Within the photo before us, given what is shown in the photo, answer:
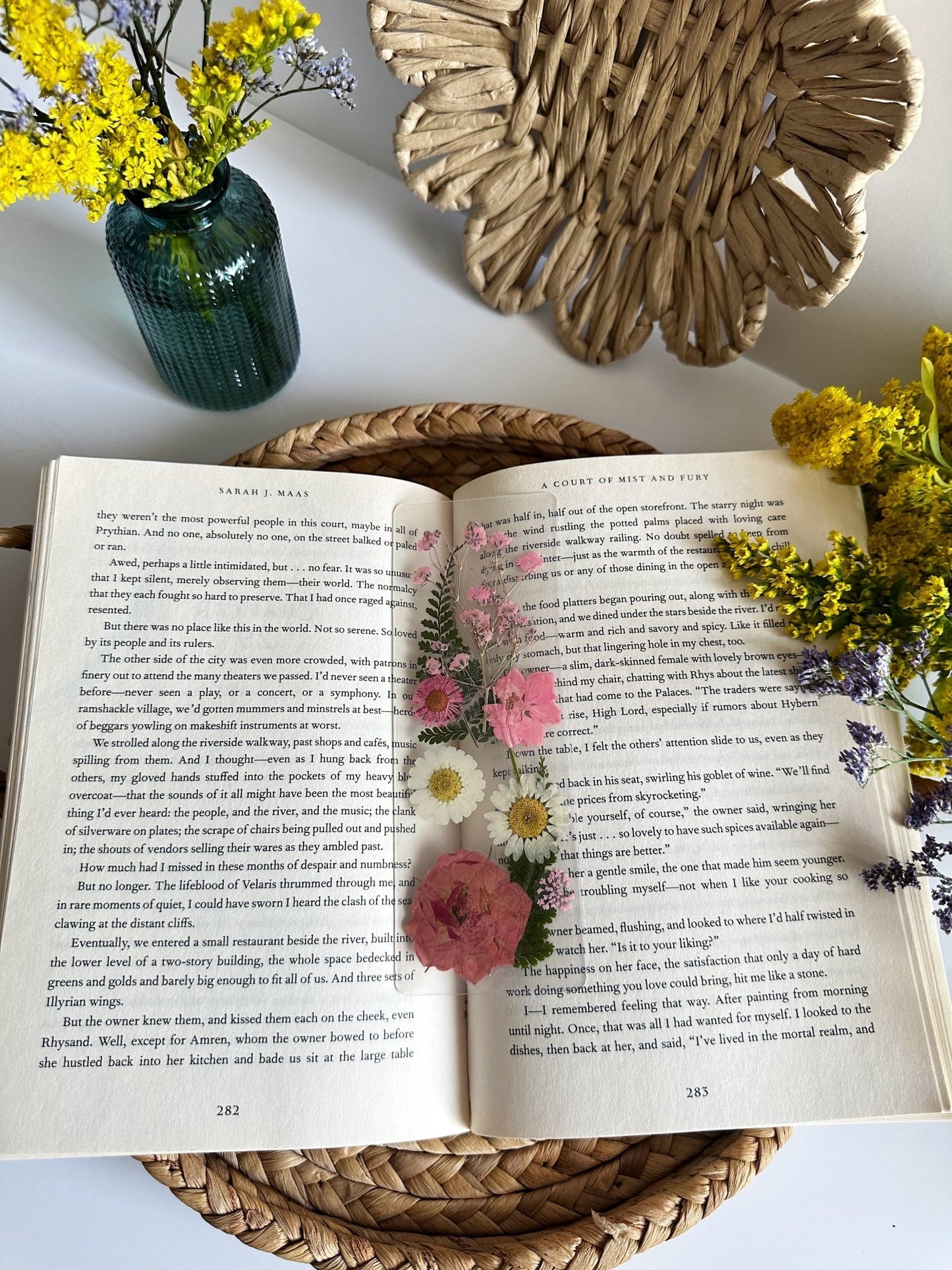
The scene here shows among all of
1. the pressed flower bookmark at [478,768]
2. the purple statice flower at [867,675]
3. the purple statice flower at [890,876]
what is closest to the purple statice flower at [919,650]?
the purple statice flower at [867,675]

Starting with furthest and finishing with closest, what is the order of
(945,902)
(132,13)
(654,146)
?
(654,146), (945,902), (132,13)

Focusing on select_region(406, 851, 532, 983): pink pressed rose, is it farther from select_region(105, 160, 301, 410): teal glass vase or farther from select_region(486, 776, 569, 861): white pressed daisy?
select_region(105, 160, 301, 410): teal glass vase

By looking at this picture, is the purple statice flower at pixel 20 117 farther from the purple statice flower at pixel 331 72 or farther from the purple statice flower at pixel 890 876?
the purple statice flower at pixel 890 876

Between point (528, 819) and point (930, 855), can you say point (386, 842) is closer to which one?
point (528, 819)

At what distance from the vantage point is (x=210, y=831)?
58 centimetres

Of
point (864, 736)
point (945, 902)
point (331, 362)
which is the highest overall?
point (331, 362)

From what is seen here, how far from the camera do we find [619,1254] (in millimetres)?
561

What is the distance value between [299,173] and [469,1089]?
0.76 metres

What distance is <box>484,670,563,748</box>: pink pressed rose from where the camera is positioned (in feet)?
1.96

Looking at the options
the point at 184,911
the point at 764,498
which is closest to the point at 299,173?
the point at 764,498

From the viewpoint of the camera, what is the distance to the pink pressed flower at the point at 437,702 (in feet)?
1.99

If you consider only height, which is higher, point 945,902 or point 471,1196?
point 945,902

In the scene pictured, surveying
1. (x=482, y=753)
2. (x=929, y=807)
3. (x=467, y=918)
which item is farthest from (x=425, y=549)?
(x=929, y=807)

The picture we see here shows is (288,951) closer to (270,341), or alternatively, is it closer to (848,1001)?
(848,1001)
